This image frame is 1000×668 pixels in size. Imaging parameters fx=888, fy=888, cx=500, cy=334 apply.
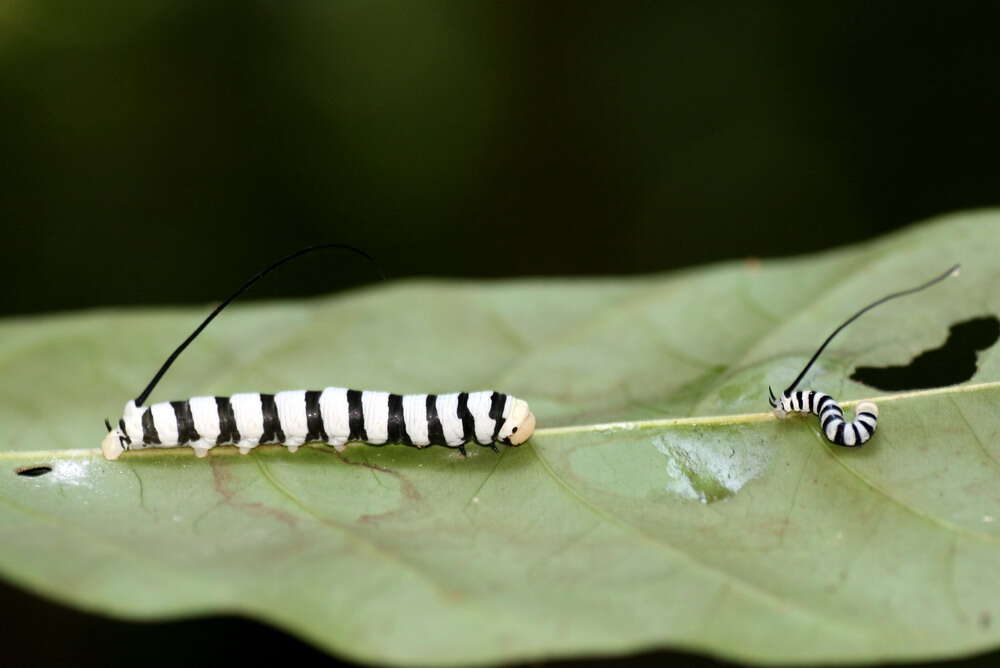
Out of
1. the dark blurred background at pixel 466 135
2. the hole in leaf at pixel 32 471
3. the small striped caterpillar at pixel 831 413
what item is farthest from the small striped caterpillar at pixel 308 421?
the dark blurred background at pixel 466 135

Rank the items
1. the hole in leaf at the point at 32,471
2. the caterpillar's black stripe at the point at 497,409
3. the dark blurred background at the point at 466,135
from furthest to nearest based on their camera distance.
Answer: the dark blurred background at the point at 466,135 → the caterpillar's black stripe at the point at 497,409 → the hole in leaf at the point at 32,471

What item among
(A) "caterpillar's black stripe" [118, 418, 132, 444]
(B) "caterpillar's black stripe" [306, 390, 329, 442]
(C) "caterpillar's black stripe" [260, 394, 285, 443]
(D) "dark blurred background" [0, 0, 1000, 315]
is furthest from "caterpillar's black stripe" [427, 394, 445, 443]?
(D) "dark blurred background" [0, 0, 1000, 315]

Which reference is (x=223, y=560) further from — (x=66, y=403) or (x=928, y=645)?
(x=928, y=645)

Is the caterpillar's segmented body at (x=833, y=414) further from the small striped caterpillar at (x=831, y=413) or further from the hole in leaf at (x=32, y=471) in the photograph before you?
the hole in leaf at (x=32, y=471)

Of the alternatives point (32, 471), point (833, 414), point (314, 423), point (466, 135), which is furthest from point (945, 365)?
point (466, 135)

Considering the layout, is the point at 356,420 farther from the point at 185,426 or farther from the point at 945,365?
the point at 945,365

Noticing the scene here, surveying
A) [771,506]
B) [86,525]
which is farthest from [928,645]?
[86,525]
